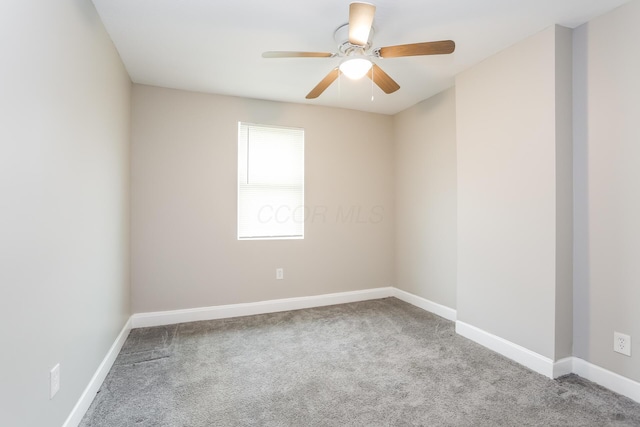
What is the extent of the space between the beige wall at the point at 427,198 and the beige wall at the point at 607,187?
1162mm

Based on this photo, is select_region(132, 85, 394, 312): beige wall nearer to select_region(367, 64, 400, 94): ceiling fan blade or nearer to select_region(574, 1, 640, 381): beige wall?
select_region(367, 64, 400, 94): ceiling fan blade

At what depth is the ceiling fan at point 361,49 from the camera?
1.65 meters

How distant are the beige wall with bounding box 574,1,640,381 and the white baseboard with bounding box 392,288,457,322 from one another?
1178 mm

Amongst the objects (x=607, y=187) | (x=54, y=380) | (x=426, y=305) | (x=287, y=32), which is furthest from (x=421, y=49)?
(x=426, y=305)

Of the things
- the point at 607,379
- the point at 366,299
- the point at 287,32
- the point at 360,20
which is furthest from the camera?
the point at 366,299

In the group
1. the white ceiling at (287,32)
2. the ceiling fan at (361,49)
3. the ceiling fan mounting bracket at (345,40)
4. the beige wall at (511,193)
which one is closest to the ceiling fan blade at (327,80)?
the ceiling fan at (361,49)

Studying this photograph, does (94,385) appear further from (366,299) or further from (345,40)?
(366,299)

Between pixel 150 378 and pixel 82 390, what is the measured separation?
447mm

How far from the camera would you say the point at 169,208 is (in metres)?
3.23

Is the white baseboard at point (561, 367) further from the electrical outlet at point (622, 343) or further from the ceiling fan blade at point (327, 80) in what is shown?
the ceiling fan blade at point (327, 80)

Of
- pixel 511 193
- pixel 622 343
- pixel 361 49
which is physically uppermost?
pixel 361 49

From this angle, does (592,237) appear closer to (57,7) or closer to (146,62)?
(57,7)

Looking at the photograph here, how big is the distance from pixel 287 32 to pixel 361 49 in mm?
574

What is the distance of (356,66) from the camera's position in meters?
2.16
